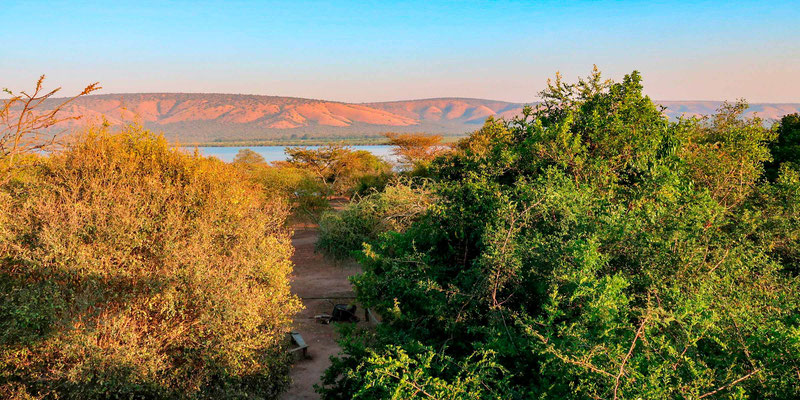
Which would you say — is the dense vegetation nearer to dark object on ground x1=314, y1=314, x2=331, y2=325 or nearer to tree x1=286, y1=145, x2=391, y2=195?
dark object on ground x1=314, y1=314, x2=331, y2=325

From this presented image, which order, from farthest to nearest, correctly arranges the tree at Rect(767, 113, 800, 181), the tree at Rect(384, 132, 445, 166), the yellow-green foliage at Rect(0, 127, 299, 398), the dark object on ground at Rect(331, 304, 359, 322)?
1. the tree at Rect(384, 132, 445, 166)
2. the tree at Rect(767, 113, 800, 181)
3. the dark object on ground at Rect(331, 304, 359, 322)
4. the yellow-green foliage at Rect(0, 127, 299, 398)

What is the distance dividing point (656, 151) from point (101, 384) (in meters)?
11.4

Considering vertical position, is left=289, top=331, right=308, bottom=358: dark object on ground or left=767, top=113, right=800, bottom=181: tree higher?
left=767, top=113, right=800, bottom=181: tree

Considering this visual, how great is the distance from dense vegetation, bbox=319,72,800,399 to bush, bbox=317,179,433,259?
27.3 ft

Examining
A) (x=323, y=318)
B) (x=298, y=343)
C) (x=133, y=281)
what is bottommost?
(x=323, y=318)

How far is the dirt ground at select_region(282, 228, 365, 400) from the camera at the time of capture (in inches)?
504

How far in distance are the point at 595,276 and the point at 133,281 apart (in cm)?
840

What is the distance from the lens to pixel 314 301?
64.0 feet

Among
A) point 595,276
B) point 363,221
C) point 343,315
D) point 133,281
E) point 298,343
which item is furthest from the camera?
point 363,221

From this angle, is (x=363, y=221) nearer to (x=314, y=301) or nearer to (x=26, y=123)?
(x=314, y=301)

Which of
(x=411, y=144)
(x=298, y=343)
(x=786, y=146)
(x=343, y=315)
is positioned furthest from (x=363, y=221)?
(x=411, y=144)

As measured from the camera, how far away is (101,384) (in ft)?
25.1

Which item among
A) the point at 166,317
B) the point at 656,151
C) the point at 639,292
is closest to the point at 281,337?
the point at 166,317

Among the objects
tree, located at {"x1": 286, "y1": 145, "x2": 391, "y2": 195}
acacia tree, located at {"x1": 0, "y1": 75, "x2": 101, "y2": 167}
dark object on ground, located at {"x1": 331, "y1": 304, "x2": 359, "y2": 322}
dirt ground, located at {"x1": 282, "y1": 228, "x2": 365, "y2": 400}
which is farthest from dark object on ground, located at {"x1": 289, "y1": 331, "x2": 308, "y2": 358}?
tree, located at {"x1": 286, "y1": 145, "x2": 391, "y2": 195}
